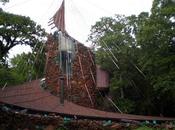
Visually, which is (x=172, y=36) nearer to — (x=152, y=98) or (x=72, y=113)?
(x=152, y=98)

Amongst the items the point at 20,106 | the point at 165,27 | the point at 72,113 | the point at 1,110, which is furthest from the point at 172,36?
the point at 1,110

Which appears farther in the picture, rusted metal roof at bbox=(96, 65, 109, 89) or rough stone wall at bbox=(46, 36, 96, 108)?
rusted metal roof at bbox=(96, 65, 109, 89)

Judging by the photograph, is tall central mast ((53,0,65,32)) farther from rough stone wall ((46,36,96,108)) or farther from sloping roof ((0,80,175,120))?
sloping roof ((0,80,175,120))

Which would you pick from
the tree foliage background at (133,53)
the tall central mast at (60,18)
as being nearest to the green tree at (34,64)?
the tree foliage background at (133,53)

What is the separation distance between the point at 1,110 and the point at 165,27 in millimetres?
9766

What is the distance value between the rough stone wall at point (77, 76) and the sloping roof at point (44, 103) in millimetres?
1560

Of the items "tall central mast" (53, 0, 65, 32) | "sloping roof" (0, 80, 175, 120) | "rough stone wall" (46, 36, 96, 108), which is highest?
"tall central mast" (53, 0, 65, 32)

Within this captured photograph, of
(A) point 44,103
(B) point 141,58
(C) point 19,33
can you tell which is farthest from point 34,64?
(A) point 44,103

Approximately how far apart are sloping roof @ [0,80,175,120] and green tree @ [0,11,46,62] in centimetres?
668

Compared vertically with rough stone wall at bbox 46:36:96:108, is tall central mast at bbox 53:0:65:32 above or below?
above

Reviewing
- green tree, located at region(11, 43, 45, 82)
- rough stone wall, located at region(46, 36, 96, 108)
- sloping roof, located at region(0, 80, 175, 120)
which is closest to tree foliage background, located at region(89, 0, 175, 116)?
rough stone wall, located at region(46, 36, 96, 108)

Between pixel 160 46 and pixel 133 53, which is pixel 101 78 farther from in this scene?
pixel 160 46

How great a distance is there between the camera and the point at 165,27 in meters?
19.2

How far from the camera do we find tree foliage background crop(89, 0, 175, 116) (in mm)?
19125
